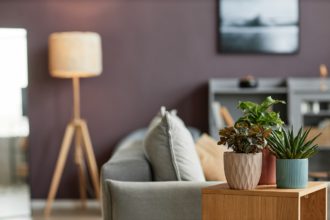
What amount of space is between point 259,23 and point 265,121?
3.73m

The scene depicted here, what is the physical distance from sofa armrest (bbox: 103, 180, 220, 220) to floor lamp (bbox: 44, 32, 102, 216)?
9.84 ft

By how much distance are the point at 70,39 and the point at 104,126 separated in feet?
3.25

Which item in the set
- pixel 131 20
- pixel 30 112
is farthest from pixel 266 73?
pixel 30 112

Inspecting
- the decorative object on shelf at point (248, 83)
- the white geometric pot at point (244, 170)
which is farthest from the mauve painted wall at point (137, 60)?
the white geometric pot at point (244, 170)

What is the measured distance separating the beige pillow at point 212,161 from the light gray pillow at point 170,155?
0.26m

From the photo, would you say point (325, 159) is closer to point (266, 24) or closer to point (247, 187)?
point (266, 24)

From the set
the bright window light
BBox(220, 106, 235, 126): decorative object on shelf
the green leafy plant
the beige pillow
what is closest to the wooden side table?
the green leafy plant

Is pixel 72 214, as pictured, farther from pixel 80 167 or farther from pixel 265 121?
pixel 265 121

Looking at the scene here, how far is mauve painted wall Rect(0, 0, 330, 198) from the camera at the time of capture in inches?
247

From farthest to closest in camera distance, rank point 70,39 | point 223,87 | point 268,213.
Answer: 1. point 223,87
2. point 70,39
3. point 268,213

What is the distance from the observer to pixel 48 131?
20.7 ft

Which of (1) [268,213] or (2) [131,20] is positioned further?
(2) [131,20]

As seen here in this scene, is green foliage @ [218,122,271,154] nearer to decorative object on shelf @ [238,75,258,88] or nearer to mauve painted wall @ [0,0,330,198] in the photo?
decorative object on shelf @ [238,75,258,88]

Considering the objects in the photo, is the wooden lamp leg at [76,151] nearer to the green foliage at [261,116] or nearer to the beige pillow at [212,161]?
the beige pillow at [212,161]
